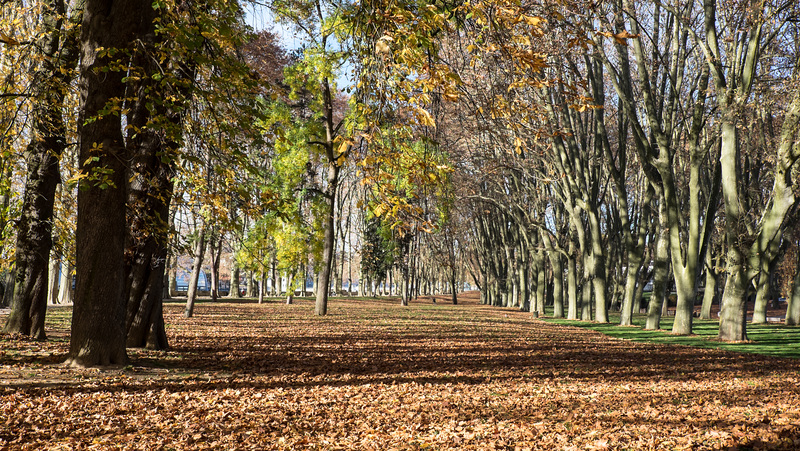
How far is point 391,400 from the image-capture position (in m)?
6.86

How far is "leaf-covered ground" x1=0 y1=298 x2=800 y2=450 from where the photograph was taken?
16.9 feet

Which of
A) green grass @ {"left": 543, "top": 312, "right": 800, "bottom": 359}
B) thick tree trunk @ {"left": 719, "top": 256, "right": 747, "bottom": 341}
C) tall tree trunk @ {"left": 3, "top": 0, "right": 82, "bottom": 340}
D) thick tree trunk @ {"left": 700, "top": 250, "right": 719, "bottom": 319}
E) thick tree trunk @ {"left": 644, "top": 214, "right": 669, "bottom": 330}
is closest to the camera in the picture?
tall tree trunk @ {"left": 3, "top": 0, "right": 82, "bottom": 340}

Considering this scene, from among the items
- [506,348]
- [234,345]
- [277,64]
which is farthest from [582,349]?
[277,64]

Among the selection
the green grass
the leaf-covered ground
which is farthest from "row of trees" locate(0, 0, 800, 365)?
the leaf-covered ground

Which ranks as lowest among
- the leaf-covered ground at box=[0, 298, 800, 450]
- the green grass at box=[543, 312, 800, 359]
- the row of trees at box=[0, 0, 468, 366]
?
the green grass at box=[543, 312, 800, 359]

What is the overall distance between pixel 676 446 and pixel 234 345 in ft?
29.8

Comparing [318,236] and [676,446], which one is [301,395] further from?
[318,236]

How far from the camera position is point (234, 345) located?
11.9 metres

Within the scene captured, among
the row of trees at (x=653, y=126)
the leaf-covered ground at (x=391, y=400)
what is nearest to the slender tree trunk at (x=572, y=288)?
the row of trees at (x=653, y=126)

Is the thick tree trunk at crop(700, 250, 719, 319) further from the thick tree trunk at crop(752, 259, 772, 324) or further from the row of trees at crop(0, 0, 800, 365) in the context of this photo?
the thick tree trunk at crop(752, 259, 772, 324)

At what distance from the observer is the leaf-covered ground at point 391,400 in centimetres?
514

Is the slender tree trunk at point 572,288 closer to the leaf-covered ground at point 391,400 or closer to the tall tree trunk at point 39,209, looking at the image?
the leaf-covered ground at point 391,400

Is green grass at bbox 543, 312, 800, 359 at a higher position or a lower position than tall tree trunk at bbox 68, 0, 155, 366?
lower

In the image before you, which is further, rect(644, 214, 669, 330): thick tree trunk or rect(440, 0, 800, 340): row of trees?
rect(644, 214, 669, 330): thick tree trunk
